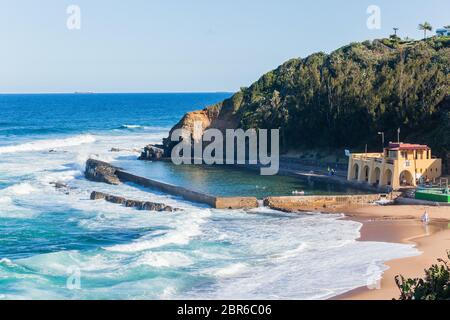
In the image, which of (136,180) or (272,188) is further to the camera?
(136,180)

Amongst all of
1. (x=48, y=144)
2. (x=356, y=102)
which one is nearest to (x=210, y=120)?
(x=356, y=102)

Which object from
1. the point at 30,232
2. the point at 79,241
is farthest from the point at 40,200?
the point at 79,241

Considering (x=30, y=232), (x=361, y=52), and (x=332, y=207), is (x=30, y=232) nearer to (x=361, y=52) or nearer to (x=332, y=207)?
(x=332, y=207)

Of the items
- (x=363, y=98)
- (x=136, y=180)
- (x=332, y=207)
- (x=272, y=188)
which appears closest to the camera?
(x=332, y=207)

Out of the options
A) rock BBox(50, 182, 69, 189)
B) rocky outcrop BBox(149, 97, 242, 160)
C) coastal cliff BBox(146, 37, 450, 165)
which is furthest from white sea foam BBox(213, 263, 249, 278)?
rocky outcrop BBox(149, 97, 242, 160)

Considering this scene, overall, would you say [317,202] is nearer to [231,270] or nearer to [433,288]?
[231,270]

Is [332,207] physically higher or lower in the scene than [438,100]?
lower

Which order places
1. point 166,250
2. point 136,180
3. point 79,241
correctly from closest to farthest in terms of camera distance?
point 166,250
point 79,241
point 136,180

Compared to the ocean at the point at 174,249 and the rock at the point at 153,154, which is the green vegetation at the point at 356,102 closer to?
the rock at the point at 153,154
